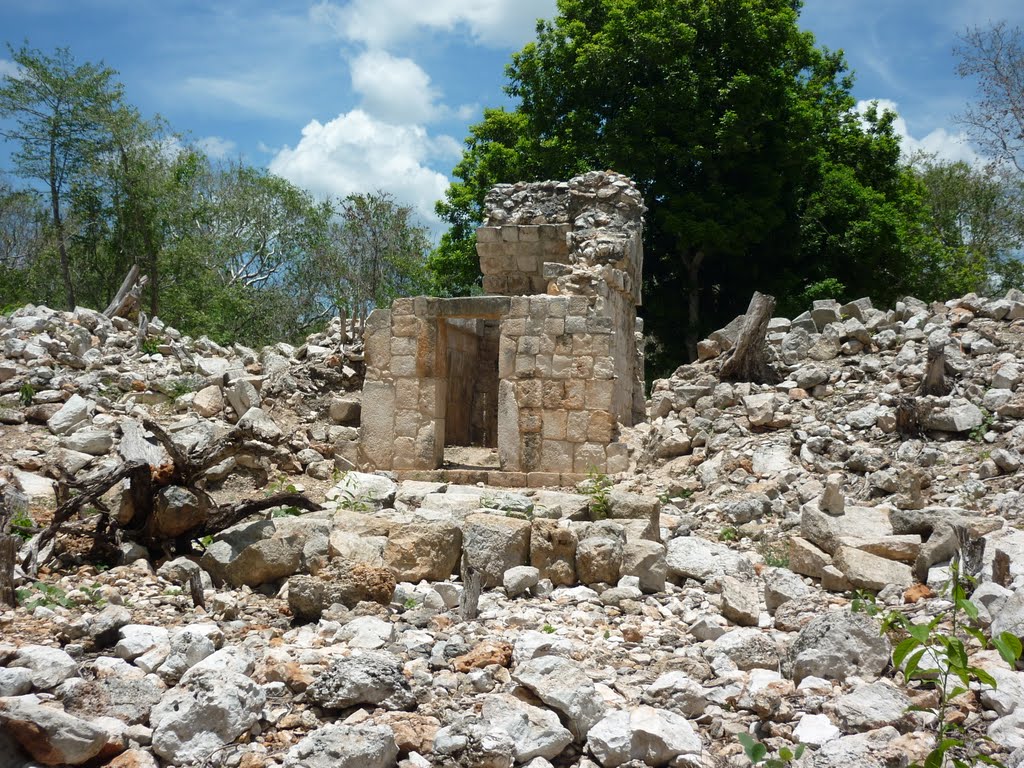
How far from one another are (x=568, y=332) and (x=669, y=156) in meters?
9.83

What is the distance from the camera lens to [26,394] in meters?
9.82

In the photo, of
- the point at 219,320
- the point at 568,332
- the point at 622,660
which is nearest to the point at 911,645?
the point at 622,660

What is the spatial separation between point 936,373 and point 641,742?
699 cm

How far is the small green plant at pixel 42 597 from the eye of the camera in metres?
4.44

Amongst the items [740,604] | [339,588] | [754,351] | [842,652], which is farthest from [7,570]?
[754,351]

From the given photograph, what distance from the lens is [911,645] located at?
2.76 meters

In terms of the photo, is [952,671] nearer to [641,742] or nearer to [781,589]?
[641,742]

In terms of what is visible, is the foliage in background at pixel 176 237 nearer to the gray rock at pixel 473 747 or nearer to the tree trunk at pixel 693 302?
the tree trunk at pixel 693 302

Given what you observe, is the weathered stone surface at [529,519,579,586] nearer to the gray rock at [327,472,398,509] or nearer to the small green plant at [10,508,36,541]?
the gray rock at [327,472,398,509]

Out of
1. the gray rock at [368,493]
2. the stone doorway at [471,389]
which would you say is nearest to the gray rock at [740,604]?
the gray rock at [368,493]

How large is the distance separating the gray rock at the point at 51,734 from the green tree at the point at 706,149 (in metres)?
16.2

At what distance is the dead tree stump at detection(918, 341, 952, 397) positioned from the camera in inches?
347

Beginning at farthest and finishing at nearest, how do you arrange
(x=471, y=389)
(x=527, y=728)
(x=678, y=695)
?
(x=471, y=389) → (x=678, y=695) → (x=527, y=728)

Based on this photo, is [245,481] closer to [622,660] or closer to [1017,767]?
[622,660]
